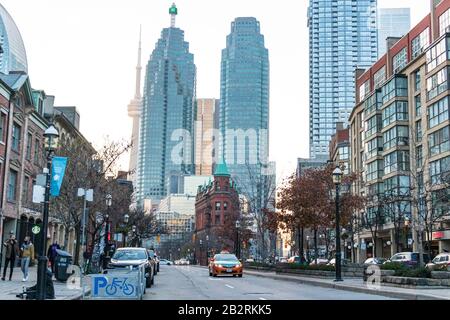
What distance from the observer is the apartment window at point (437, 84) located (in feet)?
186

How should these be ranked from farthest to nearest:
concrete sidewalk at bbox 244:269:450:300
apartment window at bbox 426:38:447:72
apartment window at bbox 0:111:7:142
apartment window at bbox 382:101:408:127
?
1. apartment window at bbox 382:101:408:127
2. apartment window at bbox 426:38:447:72
3. apartment window at bbox 0:111:7:142
4. concrete sidewalk at bbox 244:269:450:300

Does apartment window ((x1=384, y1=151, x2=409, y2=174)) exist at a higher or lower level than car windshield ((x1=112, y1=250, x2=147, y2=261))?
higher

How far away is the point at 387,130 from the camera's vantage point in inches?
2734

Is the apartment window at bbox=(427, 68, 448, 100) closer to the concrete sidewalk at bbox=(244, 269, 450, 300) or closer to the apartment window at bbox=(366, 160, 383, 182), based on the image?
the apartment window at bbox=(366, 160, 383, 182)

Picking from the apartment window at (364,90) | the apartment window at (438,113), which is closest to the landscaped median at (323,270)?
the apartment window at (438,113)

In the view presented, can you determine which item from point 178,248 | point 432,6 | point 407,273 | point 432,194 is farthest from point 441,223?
point 178,248

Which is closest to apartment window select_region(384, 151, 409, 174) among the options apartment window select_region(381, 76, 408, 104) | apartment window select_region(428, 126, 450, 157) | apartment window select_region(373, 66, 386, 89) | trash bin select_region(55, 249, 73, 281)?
apartment window select_region(428, 126, 450, 157)

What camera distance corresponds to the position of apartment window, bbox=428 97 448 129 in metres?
56.3

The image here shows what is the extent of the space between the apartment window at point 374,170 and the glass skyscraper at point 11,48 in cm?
4854

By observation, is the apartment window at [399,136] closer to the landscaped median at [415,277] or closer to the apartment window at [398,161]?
the apartment window at [398,161]

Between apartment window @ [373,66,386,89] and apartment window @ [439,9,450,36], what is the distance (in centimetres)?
1490

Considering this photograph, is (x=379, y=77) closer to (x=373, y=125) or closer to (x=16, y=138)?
(x=373, y=125)

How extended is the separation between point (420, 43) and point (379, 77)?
42.3ft
